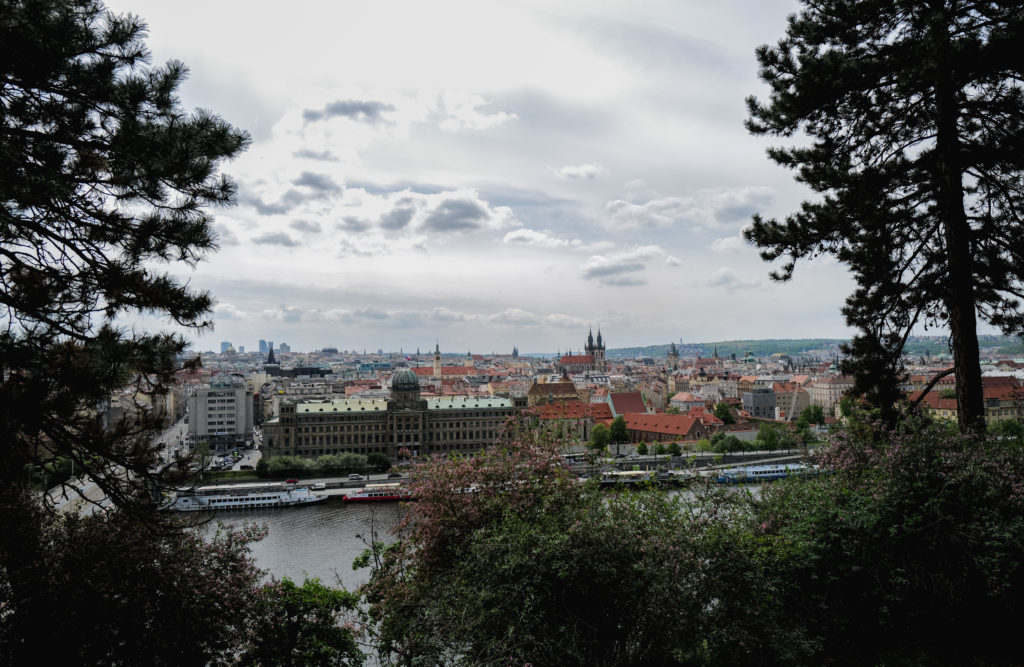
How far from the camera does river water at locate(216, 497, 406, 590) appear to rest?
18.2 metres

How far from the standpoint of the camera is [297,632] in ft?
18.4

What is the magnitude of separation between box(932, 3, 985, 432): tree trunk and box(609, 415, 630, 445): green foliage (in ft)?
148

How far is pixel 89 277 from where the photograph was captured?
470cm

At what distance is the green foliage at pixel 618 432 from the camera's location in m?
51.5

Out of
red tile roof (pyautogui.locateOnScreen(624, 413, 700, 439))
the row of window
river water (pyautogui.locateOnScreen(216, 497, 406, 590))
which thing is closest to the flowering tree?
river water (pyautogui.locateOnScreen(216, 497, 406, 590))

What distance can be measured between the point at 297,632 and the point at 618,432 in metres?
47.7

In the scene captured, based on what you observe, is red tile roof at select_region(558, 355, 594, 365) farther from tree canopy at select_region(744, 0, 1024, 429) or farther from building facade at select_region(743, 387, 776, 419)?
tree canopy at select_region(744, 0, 1024, 429)

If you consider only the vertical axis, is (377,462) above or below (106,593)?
below

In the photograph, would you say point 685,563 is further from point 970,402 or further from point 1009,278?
point 1009,278

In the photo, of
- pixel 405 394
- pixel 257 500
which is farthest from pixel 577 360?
pixel 257 500

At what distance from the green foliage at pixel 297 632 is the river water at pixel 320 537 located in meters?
7.47

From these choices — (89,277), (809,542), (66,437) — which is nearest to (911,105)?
(809,542)

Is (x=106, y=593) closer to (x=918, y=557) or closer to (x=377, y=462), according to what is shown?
(x=918, y=557)

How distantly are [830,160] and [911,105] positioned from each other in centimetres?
100
